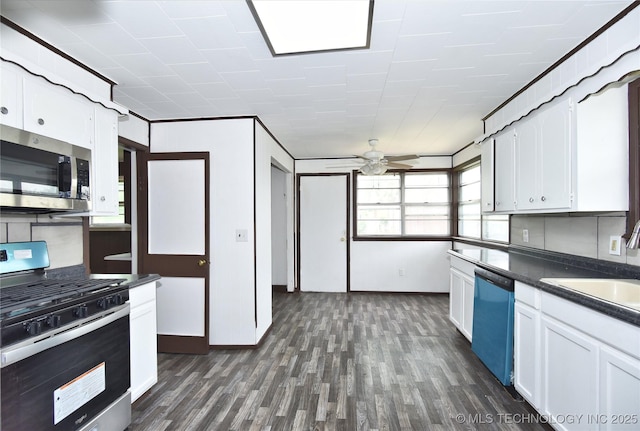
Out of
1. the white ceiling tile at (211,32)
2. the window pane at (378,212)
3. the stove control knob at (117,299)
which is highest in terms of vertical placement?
the white ceiling tile at (211,32)

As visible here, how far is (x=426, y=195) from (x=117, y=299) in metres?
4.91

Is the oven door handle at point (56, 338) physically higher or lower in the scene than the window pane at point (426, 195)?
lower

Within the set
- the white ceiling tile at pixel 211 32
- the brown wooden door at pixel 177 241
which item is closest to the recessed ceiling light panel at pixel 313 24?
the white ceiling tile at pixel 211 32

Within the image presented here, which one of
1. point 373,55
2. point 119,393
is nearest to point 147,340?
point 119,393

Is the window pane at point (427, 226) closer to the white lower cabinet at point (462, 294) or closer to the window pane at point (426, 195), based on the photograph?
the window pane at point (426, 195)

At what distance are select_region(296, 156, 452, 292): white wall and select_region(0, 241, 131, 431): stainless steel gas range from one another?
13.1 ft

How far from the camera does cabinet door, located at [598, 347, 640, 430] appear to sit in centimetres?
127

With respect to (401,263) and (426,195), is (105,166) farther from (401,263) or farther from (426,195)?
(426,195)

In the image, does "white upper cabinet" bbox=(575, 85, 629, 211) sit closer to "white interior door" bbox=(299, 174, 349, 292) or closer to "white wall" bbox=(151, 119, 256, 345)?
"white wall" bbox=(151, 119, 256, 345)

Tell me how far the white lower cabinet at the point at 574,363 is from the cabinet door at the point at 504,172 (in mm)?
1043

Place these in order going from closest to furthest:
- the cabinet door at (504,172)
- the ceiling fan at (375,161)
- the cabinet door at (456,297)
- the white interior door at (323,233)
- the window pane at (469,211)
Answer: the cabinet door at (504,172)
the cabinet door at (456,297)
the ceiling fan at (375,161)
the window pane at (469,211)
the white interior door at (323,233)

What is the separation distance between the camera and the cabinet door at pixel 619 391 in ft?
4.15

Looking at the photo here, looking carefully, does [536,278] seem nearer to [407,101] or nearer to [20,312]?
[407,101]

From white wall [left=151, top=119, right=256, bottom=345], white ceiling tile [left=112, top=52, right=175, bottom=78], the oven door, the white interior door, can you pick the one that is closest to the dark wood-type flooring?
white wall [left=151, top=119, right=256, bottom=345]
